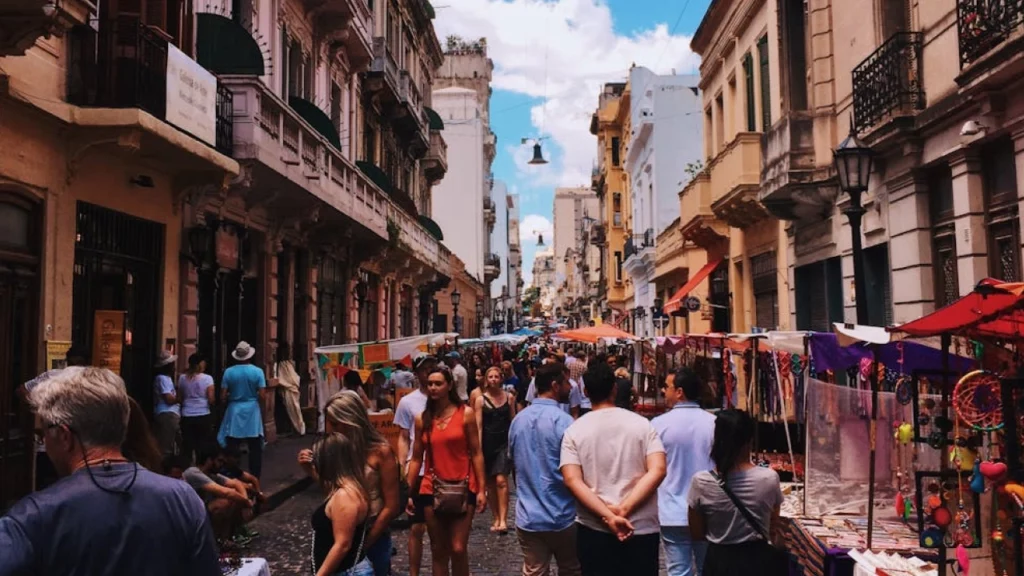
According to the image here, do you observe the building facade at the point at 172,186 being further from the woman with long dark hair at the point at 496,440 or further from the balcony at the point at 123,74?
the woman with long dark hair at the point at 496,440

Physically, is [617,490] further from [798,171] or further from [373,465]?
[798,171]

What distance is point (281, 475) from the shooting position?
503 inches

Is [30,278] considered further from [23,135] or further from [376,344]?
[376,344]

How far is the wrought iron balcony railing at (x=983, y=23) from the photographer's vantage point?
8852mm

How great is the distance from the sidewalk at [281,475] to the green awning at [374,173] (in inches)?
354

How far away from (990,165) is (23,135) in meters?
11.4

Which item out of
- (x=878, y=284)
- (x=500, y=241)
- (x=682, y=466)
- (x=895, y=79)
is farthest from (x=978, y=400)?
(x=500, y=241)

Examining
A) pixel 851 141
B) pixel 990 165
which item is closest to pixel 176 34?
pixel 851 141

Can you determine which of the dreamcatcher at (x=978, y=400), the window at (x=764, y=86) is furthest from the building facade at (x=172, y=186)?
the window at (x=764, y=86)

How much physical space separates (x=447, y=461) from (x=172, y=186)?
873cm

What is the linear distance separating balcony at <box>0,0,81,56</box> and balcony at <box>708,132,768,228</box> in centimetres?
1337

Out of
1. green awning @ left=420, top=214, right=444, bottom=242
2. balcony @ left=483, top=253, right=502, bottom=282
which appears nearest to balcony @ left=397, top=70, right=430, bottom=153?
green awning @ left=420, top=214, right=444, bottom=242

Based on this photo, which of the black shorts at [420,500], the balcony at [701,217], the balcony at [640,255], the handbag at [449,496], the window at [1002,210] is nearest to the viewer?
the handbag at [449,496]

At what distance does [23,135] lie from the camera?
9562mm
